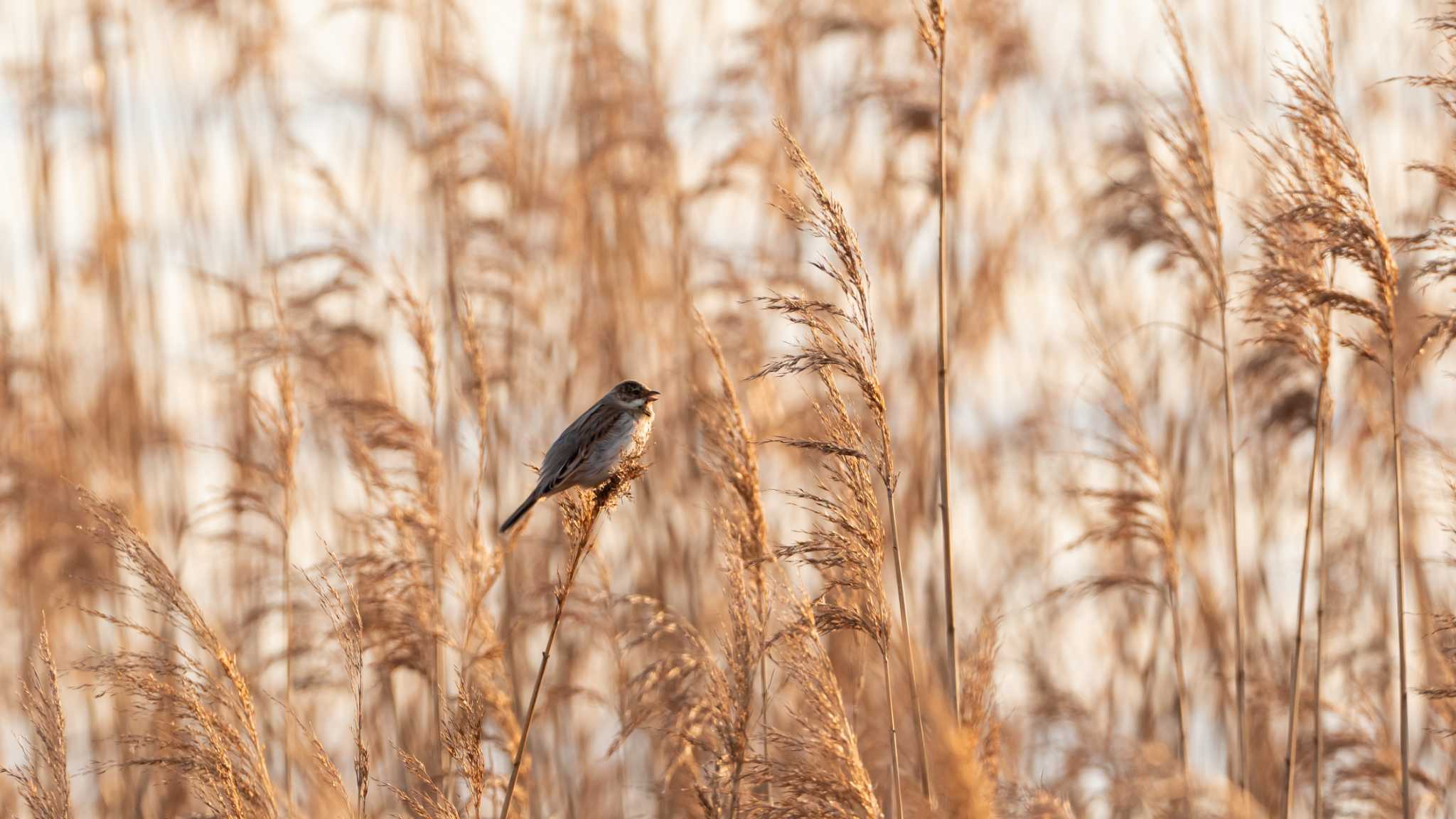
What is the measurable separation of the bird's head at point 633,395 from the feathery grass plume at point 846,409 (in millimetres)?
1264

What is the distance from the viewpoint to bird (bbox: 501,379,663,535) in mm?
3809

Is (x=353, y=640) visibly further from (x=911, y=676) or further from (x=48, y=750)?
(x=911, y=676)

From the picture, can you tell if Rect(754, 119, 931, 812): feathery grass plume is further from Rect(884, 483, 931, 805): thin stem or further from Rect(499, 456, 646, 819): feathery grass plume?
A: Rect(499, 456, 646, 819): feathery grass plume

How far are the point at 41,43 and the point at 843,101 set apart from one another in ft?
13.6

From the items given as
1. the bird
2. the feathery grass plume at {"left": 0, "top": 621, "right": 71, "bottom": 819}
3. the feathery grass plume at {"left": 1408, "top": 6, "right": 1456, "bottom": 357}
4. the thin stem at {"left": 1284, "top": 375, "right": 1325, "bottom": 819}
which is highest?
the feathery grass plume at {"left": 1408, "top": 6, "right": 1456, "bottom": 357}

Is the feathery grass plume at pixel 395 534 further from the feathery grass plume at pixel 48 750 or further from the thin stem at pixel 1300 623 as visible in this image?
the thin stem at pixel 1300 623

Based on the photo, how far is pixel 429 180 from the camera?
671cm

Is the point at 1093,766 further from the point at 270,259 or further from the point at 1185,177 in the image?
the point at 270,259

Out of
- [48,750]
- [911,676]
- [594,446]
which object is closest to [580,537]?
[911,676]

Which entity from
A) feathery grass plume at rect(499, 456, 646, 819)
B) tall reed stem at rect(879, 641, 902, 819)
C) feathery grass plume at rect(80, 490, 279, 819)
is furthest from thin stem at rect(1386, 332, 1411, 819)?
feathery grass plume at rect(80, 490, 279, 819)

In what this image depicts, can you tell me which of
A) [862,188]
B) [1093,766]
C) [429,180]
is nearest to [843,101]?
[862,188]

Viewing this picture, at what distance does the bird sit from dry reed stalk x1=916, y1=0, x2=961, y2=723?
956 mm

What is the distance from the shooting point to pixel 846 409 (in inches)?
112

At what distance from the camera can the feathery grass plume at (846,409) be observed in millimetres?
2828
